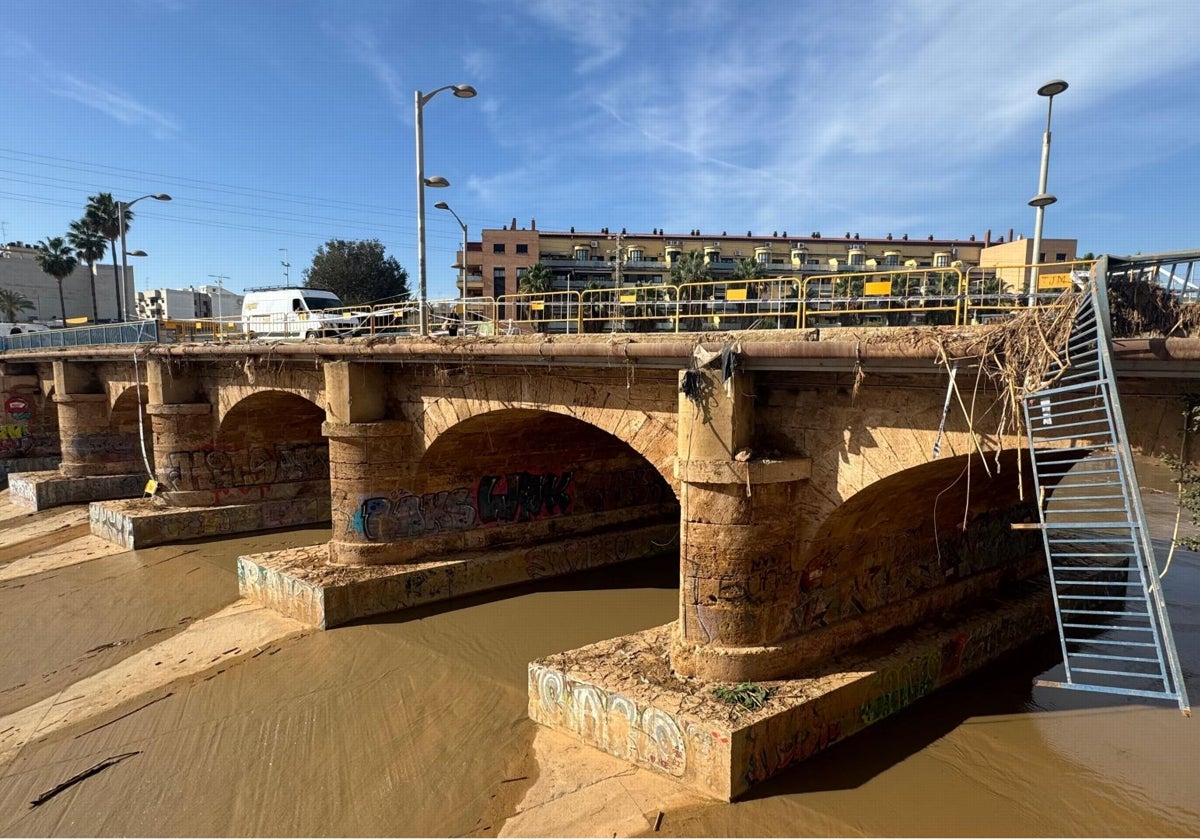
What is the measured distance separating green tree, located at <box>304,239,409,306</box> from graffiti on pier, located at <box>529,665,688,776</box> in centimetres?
5035

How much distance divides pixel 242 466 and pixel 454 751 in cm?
1604

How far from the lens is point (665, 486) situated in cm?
2030

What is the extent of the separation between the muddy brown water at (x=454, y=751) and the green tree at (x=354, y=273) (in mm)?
45851

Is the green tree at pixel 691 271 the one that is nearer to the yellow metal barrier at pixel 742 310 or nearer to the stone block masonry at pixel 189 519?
the yellow metal barrier at pixel 742 310

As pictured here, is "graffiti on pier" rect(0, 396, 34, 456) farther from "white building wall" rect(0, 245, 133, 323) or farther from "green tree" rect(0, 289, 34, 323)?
"green tree" rect(0, 289, 34, 323)

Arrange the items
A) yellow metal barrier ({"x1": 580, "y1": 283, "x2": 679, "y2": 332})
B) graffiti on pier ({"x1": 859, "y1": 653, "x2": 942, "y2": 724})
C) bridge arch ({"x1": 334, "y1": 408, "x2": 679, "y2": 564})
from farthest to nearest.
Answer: bridge arch ({"x1": 334, "y1": 408, "x2": 679, "y2": 564})
yellow metal barrier ({"x1": 580, "y1": 283, "x2": 679, "y2": 332})
graffiti on pier ({"x1": 859, "y1": 653, "x2": 942, "y2": 724})

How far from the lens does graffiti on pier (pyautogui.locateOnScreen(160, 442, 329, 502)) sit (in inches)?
853

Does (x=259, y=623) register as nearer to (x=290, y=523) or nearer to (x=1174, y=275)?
(x=290, y=523)

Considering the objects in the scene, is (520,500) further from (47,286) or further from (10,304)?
(47,286)

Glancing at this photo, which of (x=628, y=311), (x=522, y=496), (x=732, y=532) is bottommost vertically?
(x=522, y=496)

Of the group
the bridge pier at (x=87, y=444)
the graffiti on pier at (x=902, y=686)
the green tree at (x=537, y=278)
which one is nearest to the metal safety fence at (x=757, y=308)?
the bridge pier at (x=87, y=444)

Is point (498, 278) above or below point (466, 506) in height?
above

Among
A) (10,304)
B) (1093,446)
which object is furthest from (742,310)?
(10,304)

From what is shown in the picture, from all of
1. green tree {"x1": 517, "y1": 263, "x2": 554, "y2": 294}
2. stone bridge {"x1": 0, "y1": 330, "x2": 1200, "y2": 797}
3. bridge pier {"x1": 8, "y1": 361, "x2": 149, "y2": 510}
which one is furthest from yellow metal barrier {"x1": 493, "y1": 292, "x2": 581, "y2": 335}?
green tree {"x1": 517, "y1": 263, "x2": 554, "y2": 294}
